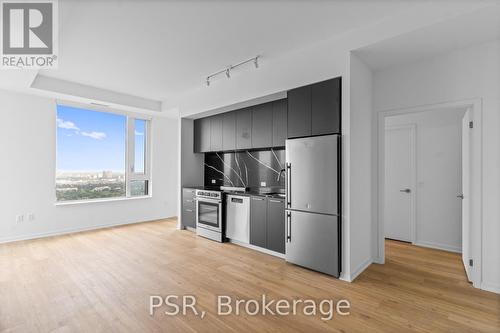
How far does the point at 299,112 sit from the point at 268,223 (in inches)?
67.1

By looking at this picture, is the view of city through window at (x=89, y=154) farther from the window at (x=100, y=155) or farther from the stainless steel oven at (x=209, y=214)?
the stainless steel oven at (x=209, y=214)

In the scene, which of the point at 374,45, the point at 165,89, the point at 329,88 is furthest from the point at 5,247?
the point at 374,45

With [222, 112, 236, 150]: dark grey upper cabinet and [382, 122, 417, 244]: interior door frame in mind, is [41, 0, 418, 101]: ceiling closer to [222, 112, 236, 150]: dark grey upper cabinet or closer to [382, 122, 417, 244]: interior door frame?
[222, 112, 236, 150]: dark grey upper cabinet

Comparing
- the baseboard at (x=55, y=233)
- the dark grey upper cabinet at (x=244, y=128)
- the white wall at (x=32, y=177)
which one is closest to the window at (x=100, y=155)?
the white wall at (x=32, y=177)

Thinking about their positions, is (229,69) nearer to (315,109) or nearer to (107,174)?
(315,109)

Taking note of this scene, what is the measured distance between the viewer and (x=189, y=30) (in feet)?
9.59

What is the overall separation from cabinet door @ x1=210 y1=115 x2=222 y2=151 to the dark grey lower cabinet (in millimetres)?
1568

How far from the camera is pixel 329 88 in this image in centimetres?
313

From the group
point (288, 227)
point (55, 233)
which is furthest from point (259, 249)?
point (55, 233)

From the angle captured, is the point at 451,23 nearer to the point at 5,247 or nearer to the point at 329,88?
the point at 329,88

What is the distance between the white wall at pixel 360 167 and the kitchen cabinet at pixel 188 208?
3.26 metres

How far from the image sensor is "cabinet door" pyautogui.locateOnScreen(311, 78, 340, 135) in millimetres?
3064

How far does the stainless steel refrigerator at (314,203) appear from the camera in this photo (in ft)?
9.90

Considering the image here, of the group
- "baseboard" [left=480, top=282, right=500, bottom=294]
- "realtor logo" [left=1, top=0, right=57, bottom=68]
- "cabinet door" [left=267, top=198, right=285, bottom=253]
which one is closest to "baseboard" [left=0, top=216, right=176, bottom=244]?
"realtor logo" [left=1, top=0, right=57, bottom=68]
